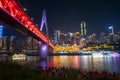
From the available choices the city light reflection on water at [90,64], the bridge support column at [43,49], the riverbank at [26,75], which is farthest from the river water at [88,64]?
the riverbank at [26,75]

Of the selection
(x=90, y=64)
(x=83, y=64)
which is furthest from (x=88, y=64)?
(x=83, y=64)

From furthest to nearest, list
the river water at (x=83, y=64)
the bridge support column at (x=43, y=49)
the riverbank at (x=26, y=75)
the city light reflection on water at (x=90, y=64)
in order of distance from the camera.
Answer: the bridge support column at (x=43, y=49) < the river water at (x=83, y=64) < the city light reflection on water at (x=90, y=64) < the riverbank at (x=26, y=75)

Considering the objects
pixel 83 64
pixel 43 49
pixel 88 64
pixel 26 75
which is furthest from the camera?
pixel 43 49

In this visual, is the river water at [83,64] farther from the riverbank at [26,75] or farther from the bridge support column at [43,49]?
the riverbank at [26,75]

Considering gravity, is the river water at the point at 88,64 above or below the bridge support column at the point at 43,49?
below

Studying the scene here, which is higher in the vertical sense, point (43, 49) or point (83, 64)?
point (43, 49)

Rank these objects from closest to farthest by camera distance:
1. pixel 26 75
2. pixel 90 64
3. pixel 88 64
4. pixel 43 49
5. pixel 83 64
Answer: pixel 26 75
pixel 83 64
pixel 88 64
pixel 90 64
pixel 43 49

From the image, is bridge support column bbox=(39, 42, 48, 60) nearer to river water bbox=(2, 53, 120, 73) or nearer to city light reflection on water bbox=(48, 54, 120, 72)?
river water bbox=(2, 53, 120, 73)

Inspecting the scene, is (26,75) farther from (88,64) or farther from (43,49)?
(43,49)

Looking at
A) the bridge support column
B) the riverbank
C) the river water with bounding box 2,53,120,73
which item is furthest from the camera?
the bridge support column

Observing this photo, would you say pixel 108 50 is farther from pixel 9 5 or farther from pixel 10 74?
pixel 10 74

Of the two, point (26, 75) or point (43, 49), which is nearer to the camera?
point (26, 75)

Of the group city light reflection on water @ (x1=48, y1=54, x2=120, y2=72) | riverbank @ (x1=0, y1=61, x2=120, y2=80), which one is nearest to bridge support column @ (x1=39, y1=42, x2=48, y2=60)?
city light reflection on water @ (x1=48, y1=54, x2=120, y2=72)

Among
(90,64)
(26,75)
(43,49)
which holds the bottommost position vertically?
(90,64)
